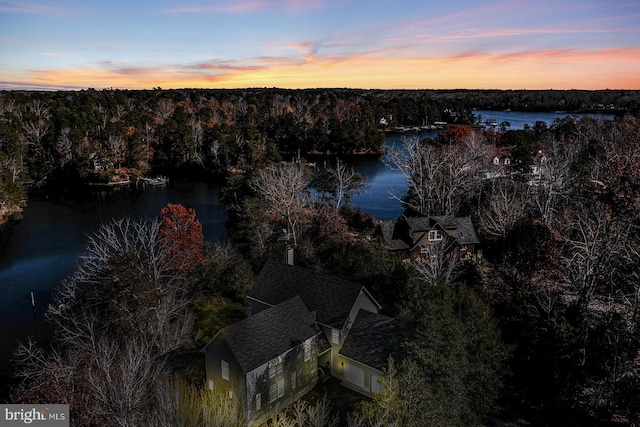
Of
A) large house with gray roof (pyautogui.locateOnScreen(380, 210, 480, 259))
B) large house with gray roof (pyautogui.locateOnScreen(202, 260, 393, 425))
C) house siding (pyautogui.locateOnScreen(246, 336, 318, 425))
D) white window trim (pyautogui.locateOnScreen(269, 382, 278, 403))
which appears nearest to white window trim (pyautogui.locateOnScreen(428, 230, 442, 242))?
large house with gray roof (pyautogui.locateOnScreen(380, 210, 480, 259))

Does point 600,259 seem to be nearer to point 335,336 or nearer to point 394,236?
point 335,336

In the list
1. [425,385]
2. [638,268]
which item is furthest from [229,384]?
[638,268]

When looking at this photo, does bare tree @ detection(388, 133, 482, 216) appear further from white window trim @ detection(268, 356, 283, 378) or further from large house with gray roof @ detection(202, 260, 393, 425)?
white window trim @ detection(268, 356, 283, 378)

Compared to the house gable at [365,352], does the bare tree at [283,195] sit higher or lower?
higher

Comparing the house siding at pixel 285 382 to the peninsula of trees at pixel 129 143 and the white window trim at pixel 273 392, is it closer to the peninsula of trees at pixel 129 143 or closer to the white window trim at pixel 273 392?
the white window trim at pixel 273 392

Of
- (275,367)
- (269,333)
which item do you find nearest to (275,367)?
(275,367)

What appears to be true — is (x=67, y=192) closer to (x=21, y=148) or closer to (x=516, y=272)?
(x=21, y=148)

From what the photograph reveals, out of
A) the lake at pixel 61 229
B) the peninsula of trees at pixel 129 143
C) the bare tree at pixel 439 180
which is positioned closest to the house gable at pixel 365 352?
the lake at pixel 61 229
